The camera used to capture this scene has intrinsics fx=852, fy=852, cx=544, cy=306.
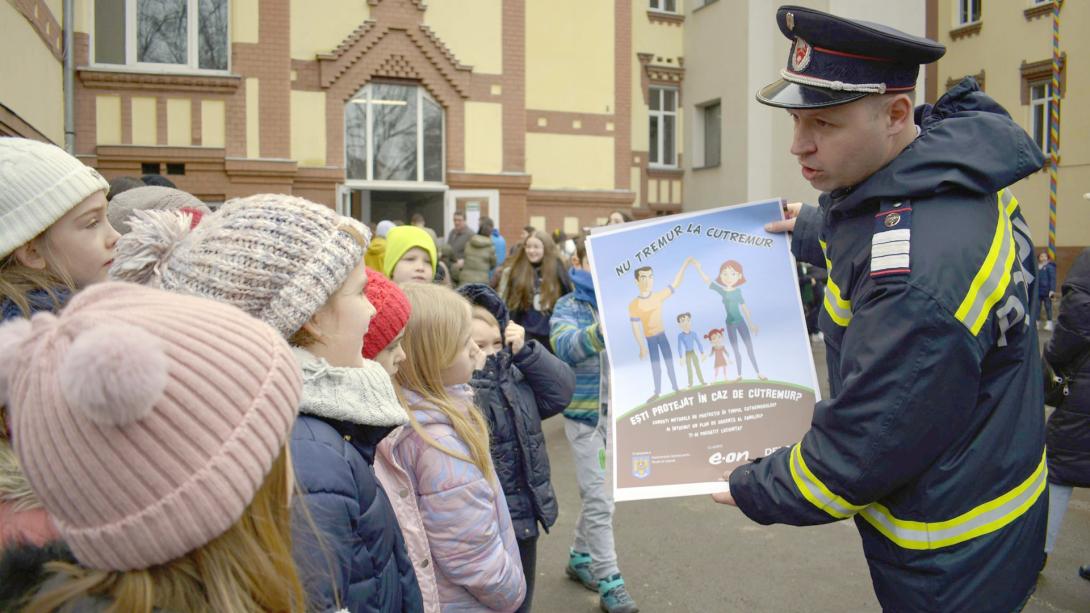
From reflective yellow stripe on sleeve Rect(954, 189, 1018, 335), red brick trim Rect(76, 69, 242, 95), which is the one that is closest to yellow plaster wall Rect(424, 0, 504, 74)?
red brick trim Rect(76, 69, 242, 95)

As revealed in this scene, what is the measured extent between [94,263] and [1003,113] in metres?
2.59

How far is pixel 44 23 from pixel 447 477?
1159 centimetres

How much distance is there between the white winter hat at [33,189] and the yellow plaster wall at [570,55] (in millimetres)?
17154

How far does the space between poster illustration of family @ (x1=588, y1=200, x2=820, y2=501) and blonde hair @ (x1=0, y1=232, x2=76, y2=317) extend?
169cm

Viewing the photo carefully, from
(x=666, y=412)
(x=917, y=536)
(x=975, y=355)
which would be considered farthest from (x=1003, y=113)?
(x=666, y=412)

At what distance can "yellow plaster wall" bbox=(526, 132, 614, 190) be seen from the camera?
1928 centimetres

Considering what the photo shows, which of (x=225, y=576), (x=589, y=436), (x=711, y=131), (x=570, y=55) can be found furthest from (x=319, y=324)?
(x=711, y=131)

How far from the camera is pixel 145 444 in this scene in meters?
1.12

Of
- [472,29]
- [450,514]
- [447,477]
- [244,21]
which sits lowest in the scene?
[450,514]

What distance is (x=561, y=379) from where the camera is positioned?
11.9 ft

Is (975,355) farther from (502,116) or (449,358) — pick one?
(502,116)

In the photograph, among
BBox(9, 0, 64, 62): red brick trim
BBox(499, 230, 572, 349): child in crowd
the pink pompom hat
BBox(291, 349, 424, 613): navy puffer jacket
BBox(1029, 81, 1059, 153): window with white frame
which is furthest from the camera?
BBox(1029, 81, 1059, 153): window with white frame

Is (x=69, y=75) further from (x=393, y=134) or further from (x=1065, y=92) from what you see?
(x=1065, y=92)

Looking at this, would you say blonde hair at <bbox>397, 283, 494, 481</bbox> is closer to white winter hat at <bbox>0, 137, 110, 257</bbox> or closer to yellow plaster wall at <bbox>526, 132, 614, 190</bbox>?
white winter hat at <bbox>0, 137, 110, 257</bbox>
